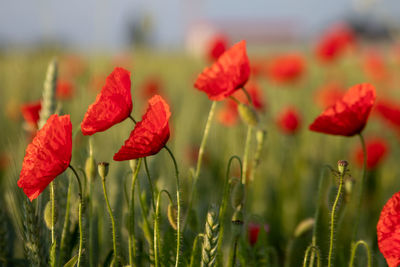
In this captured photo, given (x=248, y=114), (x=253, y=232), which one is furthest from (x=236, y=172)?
(x=248, y=114)

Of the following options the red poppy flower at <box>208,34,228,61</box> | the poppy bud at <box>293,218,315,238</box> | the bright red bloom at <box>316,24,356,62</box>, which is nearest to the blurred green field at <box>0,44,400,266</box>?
the poppy bud at <box>293,218,315,238</box>

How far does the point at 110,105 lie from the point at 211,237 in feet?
0.63

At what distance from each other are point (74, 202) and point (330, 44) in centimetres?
168

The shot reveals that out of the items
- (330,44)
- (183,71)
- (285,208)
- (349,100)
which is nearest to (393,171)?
(285,208)

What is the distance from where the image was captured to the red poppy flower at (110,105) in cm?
48

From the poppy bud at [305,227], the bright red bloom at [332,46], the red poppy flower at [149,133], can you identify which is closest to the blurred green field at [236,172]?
the poppy bud at [305,227]

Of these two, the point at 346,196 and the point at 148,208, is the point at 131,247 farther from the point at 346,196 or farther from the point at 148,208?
the point at 346,196

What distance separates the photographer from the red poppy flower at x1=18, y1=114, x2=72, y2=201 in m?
0.46

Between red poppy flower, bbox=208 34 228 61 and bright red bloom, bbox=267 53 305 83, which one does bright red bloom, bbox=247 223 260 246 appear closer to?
red poppy flower, bbox=208 34 228 61

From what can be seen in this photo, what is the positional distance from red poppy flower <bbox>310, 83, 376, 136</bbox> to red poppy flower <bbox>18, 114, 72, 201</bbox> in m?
0.33

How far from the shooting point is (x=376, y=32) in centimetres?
1290

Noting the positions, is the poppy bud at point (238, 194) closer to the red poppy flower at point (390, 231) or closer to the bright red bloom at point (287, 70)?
the red poppy flower at point (390, 231)

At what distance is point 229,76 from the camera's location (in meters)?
0.57

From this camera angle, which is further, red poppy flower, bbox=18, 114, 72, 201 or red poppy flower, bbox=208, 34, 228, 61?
red poppy flower, bbox=208, 34, 228, 61
